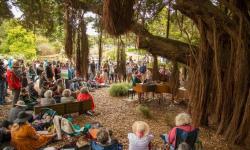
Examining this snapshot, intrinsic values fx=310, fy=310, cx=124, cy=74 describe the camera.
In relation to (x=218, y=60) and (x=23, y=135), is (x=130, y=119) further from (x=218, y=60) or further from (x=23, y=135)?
(x=23, y=135)

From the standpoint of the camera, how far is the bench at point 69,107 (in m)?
7.93

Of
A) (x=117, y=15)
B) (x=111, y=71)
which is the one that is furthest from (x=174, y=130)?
(x=111, y=71)

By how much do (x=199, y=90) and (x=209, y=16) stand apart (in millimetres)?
2082

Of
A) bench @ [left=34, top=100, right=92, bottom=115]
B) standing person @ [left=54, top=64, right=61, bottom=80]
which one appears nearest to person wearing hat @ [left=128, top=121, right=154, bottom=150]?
bench @ [left=34, top=100, right=92, bottom=115]

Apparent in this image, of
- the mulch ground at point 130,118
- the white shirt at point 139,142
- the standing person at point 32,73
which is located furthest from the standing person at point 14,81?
the white shirt at point 139,142

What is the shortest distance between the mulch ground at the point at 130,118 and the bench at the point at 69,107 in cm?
26

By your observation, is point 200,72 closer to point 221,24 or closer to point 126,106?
point 221,24

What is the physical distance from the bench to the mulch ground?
263mm

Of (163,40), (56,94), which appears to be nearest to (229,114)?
(163,40)

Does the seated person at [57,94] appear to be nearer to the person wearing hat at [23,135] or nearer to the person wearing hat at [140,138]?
the person wearing hat at [23,135]

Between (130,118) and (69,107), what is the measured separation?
6.48 feet

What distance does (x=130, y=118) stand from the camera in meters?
9.62

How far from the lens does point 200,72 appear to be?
8.16m

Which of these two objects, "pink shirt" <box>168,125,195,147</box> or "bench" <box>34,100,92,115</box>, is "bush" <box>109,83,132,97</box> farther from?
"pink shirt" <box>168,125,195,147</box>
